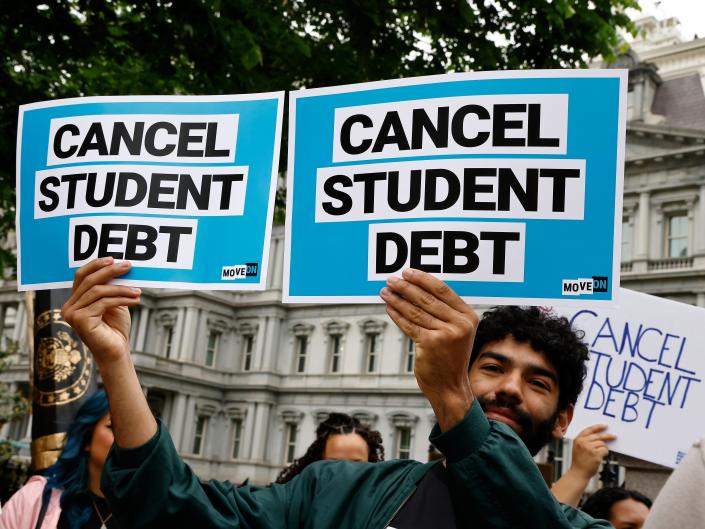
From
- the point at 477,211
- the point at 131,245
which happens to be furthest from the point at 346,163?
the point at 131,245

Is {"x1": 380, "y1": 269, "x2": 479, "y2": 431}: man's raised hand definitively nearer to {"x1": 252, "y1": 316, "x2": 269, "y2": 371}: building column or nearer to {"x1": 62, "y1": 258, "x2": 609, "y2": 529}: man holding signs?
{"x1": 62, "y1": 258, "x2": 609, "y2": 529}: man holding signs

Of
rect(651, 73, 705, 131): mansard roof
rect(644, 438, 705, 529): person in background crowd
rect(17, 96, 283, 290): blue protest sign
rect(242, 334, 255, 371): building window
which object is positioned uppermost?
rect(651, 73, 705, 131): mansard roof

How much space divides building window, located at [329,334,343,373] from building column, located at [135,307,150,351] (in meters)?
8.85

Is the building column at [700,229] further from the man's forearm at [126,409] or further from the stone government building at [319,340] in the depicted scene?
the man's forearm at [126,409]

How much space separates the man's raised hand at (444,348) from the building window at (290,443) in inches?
1393

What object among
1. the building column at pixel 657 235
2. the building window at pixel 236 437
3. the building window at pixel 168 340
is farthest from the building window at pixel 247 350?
the building column at pixel 657 235

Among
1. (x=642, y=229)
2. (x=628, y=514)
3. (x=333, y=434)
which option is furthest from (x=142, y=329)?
(x=628, y=514)

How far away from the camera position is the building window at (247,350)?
39219 millimetres

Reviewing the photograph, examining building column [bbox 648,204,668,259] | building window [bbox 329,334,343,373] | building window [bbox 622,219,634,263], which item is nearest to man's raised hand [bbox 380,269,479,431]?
building column [bbox 648,204,668,259]

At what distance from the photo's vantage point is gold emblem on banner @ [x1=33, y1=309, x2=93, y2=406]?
183 inches

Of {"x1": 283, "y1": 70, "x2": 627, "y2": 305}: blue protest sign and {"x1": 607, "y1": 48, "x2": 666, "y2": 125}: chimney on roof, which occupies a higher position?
{"x1": 607, "y1": 48, "x2": 666, "y2": 125}: chimney on roof

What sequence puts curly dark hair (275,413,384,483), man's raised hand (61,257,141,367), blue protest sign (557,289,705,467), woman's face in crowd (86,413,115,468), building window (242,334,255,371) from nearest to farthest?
man's raised hand (61,257,141,367)
woman's face in crowd (86,413,115,468)
blue protest sign (557,289,705,467)
curly dark hair (275,413,384,483)
building window (242,334,255,371)

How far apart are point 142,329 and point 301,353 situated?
24.3ft

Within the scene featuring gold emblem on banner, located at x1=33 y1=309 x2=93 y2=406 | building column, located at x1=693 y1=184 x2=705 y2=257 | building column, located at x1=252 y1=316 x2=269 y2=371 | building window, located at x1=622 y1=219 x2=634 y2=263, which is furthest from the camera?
building column, located at x1=252 y1=316 x2=269 y2=371
